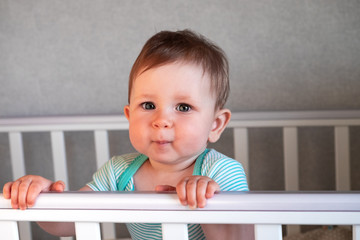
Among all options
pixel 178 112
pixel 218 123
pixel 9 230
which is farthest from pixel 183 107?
pixel 9 230

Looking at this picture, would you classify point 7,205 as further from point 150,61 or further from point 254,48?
point 254,48

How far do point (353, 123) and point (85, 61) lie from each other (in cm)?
88

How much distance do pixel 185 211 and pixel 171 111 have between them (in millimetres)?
217

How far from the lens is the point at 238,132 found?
1396 mm

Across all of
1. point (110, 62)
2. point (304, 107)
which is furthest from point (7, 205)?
point (304, 107)

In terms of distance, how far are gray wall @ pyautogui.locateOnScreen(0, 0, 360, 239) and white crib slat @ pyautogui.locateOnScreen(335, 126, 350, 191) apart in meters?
0.17

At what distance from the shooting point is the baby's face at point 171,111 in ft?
2.57

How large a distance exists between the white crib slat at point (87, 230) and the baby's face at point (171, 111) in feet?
0.61

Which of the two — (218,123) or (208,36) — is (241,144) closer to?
(208,36)

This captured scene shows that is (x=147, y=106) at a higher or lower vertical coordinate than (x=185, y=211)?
higher

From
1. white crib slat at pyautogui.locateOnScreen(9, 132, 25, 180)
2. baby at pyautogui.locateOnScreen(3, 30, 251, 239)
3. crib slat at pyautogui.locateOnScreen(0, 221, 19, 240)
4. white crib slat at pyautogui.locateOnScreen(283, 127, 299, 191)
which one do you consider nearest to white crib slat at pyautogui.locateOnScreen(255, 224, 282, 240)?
baby at pyautogui.locateOnScreen(3, 30, 251, 239)

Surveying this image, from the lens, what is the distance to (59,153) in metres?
1.48

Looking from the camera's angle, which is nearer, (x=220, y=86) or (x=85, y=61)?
(x=220, y=86)

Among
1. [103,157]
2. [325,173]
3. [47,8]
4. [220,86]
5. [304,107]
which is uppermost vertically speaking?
[47,8]
